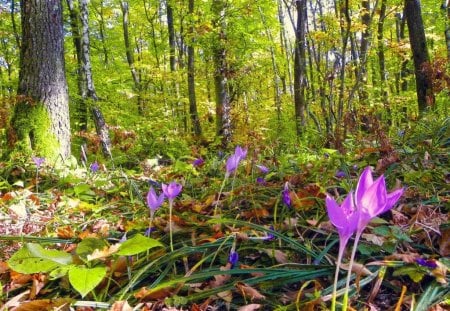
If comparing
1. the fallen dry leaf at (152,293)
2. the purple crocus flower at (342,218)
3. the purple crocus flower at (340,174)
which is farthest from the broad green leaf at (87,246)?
the purple crocus flower at (340,174)

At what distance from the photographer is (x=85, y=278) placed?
107 cm

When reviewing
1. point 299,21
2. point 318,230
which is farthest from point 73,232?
point 299,21

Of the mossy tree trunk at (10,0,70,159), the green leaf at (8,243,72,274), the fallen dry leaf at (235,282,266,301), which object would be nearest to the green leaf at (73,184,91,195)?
the green leaf at (8,243,72,274)

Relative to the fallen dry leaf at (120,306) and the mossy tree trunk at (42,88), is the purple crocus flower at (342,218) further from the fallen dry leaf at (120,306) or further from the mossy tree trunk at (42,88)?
the mossy tree trunk at (42,88)

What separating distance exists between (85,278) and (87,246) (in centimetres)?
26

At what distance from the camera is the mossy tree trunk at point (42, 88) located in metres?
4.36

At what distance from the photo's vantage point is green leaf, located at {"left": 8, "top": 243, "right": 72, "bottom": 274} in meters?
1.10

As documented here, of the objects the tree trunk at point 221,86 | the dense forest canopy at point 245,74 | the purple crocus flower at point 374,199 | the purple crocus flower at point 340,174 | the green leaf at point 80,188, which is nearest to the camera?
the purple crocus flower at point 374,199

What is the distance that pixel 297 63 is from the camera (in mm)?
8492

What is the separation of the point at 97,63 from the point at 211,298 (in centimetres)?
1405

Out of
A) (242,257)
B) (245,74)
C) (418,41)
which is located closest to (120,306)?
(242,257)

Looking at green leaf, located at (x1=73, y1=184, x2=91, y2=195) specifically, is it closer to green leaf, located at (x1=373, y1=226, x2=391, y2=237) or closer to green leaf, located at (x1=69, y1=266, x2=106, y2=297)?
green leaf, located at (x1=69, y1=266, x2=106, y2=297)

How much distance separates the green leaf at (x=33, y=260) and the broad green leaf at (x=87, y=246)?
11 cm

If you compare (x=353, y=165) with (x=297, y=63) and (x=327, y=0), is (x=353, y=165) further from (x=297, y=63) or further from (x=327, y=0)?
(x=327, y=0)
